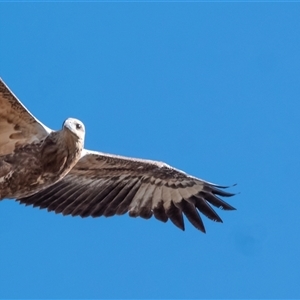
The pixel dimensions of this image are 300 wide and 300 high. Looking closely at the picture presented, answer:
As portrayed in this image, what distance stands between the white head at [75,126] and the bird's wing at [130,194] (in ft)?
5.04

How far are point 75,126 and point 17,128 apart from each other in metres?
0.97

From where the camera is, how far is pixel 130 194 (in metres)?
13.8

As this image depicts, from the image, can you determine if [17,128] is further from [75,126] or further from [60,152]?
[75,126]

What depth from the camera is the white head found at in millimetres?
11906

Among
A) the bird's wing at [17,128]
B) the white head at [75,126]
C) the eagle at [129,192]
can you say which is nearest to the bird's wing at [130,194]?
the eagle at [129,192]

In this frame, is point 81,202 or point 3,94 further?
point 81,202

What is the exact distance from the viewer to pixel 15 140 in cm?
1251

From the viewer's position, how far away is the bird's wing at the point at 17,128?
12305 mm

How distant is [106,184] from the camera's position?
545 inches

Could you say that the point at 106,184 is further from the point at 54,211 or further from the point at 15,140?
the point at 15,140

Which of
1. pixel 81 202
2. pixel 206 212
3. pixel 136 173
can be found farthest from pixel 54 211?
pixel 206 212

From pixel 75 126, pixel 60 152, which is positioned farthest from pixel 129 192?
pixel 75 126

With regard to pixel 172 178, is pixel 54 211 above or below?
below

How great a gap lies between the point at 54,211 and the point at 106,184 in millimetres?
868
